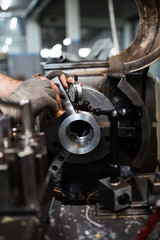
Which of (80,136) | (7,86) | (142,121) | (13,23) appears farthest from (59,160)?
(13,23)

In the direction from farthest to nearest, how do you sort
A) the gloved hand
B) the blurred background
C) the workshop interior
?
the blurred background
the gloved hand
the workshop interior

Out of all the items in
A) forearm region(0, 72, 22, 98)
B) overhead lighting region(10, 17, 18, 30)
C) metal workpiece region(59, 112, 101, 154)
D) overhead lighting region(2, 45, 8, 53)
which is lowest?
metal workpiece region(59, 112, 101, 154)

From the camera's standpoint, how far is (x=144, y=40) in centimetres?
94

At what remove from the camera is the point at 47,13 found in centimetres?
847

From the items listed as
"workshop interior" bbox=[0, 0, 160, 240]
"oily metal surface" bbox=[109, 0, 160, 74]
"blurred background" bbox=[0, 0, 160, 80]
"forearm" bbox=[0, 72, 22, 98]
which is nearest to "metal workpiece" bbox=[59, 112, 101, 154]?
"workshop interior" bbox=[0, 0, 160, 240]

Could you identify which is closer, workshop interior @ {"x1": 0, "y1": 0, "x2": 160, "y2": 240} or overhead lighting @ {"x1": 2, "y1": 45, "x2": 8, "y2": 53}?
workshop interior @ {"x1": 0, "y1": 0, "x2": 160, "y2": 240}

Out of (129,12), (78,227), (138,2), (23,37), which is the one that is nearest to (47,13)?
(23,37)

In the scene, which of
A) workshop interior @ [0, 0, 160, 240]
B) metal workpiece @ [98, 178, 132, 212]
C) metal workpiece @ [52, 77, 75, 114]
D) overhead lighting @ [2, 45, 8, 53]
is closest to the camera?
workshop interior @ [0, 0, 160, 240]

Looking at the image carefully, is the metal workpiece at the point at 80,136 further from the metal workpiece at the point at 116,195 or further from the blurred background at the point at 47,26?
the blurred background at the point at 47,26

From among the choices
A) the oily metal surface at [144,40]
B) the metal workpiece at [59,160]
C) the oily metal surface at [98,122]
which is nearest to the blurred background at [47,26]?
the oily metal surface at [144,40]

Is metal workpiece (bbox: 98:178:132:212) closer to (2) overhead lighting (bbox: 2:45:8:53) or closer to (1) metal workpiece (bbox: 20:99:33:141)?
(1) metal workpiece (bbox: 20:99:33:141)

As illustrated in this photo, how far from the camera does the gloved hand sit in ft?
2.49

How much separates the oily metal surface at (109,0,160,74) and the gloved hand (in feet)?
1.11

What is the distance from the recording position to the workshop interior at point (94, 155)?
1.66 ft
